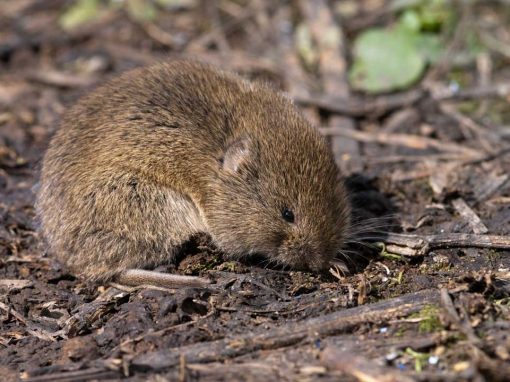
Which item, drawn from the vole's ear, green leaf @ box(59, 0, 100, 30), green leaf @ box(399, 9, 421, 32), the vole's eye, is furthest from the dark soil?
green leaf @ box(59, 0, 100, 30)

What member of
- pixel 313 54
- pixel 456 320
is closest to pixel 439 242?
pixel 456 320

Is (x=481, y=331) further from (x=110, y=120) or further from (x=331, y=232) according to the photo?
(x=110, y=120)

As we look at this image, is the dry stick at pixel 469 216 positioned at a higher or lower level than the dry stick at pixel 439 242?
higher

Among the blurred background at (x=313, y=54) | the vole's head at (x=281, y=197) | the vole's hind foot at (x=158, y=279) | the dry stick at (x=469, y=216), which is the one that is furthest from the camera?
the blurred background at (x=313, y=54)

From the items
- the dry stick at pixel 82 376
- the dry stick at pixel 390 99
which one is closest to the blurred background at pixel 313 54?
the dry stick at pixel 390 99

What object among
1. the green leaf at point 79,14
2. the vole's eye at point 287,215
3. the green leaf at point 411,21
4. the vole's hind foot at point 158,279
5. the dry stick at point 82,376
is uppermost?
the green leaf at point 79,14

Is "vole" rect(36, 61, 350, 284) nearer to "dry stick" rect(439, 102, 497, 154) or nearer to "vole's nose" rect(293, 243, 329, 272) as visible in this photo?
"vole's nose" rect(293, 243, 329, 272)

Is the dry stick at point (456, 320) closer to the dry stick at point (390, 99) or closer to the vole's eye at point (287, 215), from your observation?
the vole's eye at point (287, 215)
